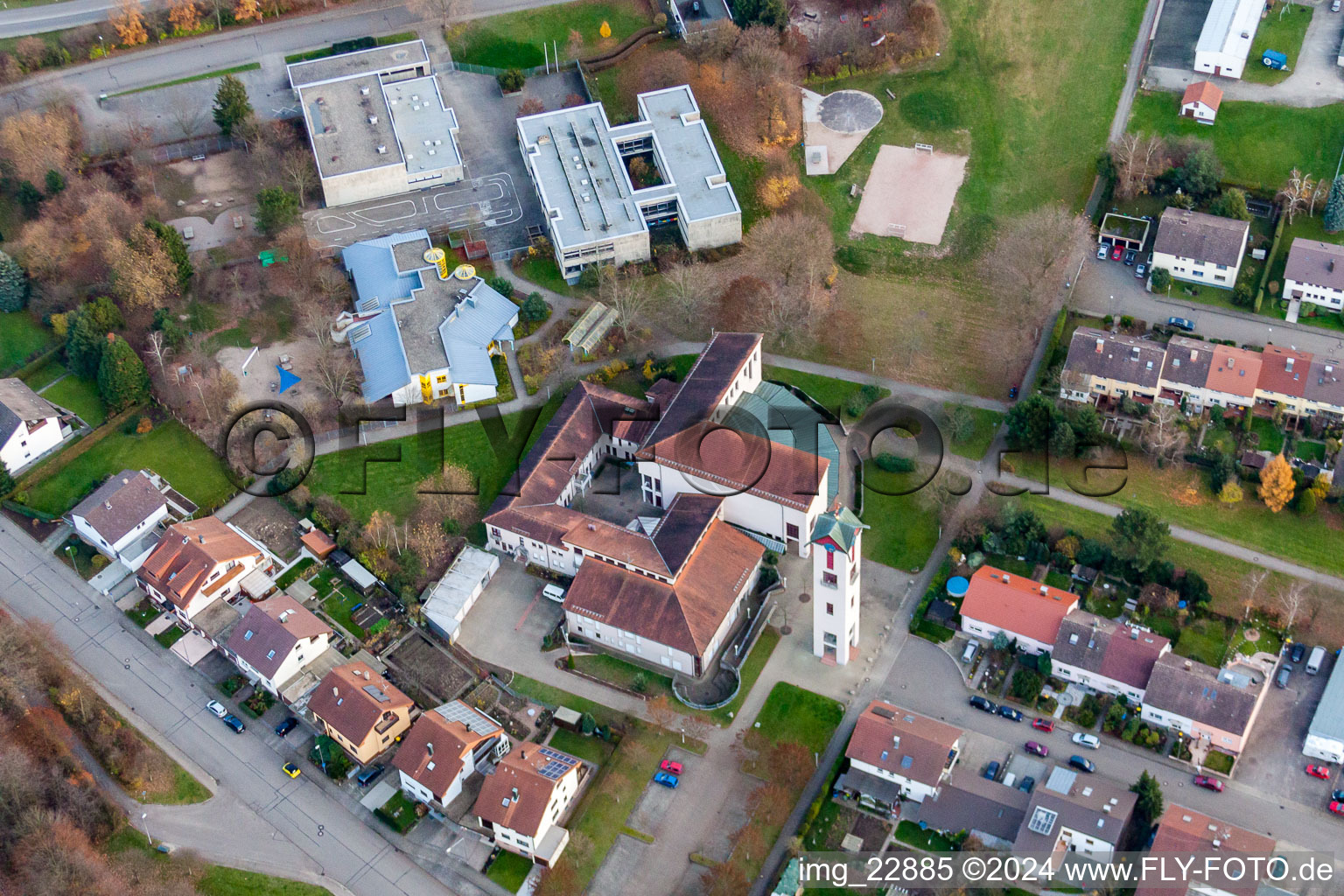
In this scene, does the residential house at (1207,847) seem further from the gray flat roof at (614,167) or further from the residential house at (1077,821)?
the gray flat roof at (614,167)

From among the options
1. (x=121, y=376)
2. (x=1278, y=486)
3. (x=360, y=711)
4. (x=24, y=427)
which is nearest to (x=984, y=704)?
(x=1278, y=486)

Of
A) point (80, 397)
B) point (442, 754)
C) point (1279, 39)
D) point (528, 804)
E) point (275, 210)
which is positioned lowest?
point (528, 804)

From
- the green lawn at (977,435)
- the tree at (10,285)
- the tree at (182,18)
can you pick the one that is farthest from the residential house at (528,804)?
the tree at (182,18)

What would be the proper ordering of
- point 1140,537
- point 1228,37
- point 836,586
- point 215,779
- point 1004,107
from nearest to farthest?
point 836,586 → point 215,779 → point 1140,537 → point 1228,37 → point 1004,107

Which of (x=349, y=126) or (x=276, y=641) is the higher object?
(x=349, y=126)

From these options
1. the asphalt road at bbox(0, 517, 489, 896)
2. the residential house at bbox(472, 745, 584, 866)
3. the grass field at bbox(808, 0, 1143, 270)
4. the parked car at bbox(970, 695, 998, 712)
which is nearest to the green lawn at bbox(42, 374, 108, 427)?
the asphalt road at bbox(0, 517, 489, 896)

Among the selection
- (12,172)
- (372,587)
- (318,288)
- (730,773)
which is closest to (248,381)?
(318,288)

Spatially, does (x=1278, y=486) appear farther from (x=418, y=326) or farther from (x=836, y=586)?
(x=418, y=326)
